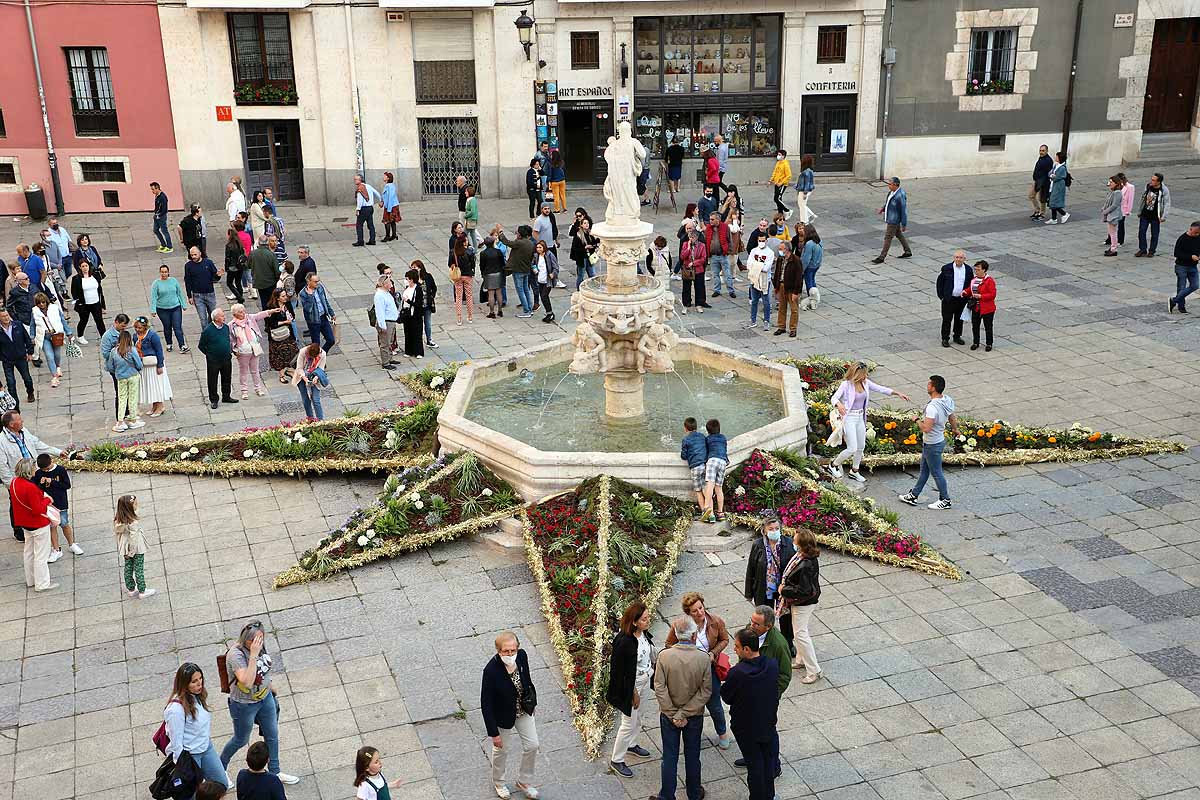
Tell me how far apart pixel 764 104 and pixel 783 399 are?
15.5 meters

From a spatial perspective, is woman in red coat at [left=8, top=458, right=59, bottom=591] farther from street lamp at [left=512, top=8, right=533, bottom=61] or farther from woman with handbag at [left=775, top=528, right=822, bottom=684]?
street lamp at [left=512, top=8, right=533, bottom=61]

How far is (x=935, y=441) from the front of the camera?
1312cm

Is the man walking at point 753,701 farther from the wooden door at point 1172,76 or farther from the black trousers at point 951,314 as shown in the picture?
the wooden door at point 1172,76

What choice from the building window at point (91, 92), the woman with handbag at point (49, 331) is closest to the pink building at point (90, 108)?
the building window at point (91, 92)

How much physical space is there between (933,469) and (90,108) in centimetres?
2139

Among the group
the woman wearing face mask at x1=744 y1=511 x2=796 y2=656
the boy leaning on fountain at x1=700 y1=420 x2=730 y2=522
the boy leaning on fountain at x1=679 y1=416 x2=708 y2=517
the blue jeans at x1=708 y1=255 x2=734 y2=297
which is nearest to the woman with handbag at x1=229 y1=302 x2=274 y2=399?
the boy leaning on fountain at x1=679 y1=416 x2=708 y2=517

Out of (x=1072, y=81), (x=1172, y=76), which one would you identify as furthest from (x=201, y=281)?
(x=1172, y=76)

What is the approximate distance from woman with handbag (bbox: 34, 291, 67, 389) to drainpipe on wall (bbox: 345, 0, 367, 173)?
10865mm

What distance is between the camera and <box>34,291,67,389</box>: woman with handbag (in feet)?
57.5

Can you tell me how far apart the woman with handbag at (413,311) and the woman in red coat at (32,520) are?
6.67 meters

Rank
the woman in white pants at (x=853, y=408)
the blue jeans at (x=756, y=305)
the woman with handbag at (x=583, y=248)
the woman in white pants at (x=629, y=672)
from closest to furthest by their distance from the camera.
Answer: the woman in white pants at (x=629, y=672), the woman in white pants at (x=853, y=408), the blue jeans at (x=756, y=305), the woman with handbag at (x=583, y=248)

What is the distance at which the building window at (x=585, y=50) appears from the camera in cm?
2812

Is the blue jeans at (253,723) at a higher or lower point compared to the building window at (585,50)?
lower

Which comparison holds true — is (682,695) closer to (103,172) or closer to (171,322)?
(171,322)
